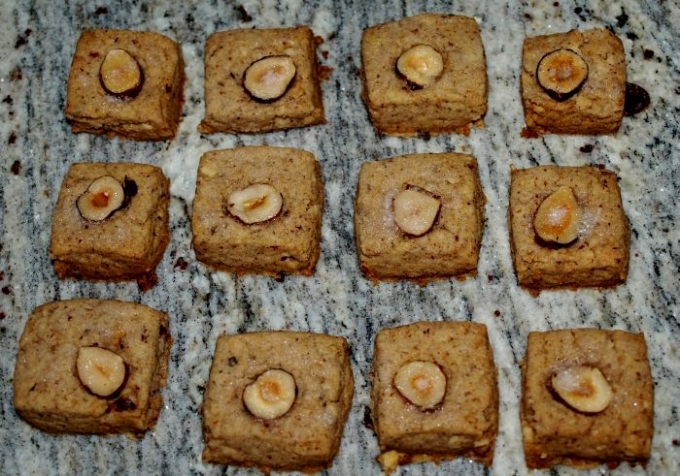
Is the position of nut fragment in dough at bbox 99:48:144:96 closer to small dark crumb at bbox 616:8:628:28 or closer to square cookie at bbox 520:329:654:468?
→ square cookie at bbox 520:329:654:468

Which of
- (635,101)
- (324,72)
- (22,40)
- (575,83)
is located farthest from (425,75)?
(22,40)

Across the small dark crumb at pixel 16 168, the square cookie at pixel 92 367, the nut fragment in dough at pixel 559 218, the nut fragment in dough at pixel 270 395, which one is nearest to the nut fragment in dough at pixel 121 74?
the small dark crumb at pixel 16 168

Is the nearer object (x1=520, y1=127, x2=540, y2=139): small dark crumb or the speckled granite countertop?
the speckled granite countertop

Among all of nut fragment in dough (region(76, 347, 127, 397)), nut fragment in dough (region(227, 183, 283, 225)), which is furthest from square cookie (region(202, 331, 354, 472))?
nut fragment in dough (region(227, 183, 283, 225))

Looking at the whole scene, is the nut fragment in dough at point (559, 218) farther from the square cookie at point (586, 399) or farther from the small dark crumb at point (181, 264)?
the small dark crumb at point (181, 264)

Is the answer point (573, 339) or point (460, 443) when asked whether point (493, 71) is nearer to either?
point (573, 339)

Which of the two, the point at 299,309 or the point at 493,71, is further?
the point at 493,71

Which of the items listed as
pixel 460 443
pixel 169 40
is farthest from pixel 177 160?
pixel 460 443
